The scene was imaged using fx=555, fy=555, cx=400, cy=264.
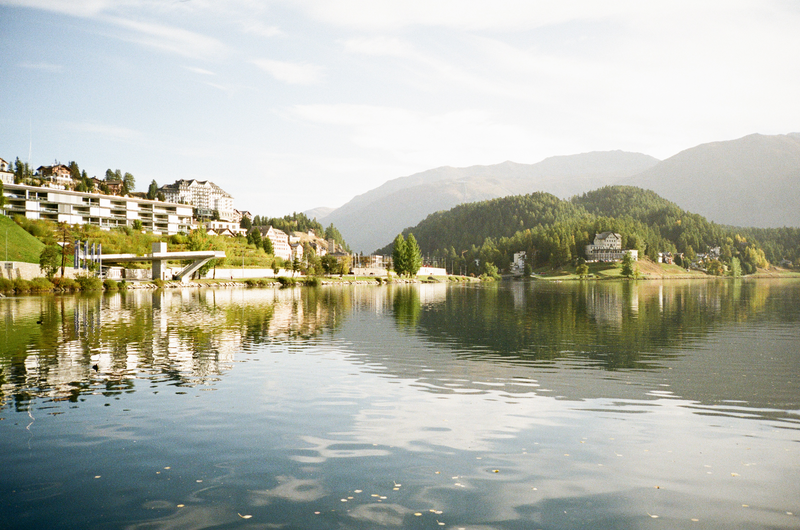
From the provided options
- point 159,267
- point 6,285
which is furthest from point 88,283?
point 159,267

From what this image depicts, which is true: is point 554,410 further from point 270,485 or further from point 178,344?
point 178,344

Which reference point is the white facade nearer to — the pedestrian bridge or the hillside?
the hillside

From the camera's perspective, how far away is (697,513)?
10062 mm

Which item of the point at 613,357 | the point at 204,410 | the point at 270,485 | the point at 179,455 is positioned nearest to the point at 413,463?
the point at 270,485

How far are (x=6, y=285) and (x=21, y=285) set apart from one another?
2.13 m

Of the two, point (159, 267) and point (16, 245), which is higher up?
point (16, 245)

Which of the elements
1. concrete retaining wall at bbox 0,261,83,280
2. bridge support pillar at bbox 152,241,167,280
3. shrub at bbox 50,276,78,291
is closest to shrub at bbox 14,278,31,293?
concrete retaining wall at bbox 0,261,83,280

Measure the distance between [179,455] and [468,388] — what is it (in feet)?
37.3

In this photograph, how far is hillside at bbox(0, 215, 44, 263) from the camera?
105 metres

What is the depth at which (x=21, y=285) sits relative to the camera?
90.6 m

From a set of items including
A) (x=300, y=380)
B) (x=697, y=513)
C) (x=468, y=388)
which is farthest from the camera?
(x=300, y=380)

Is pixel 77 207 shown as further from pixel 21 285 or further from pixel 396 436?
pixel 396 436

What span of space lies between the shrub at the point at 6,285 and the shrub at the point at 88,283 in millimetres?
12604

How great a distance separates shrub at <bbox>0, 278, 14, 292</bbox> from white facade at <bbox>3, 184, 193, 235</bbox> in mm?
79763
